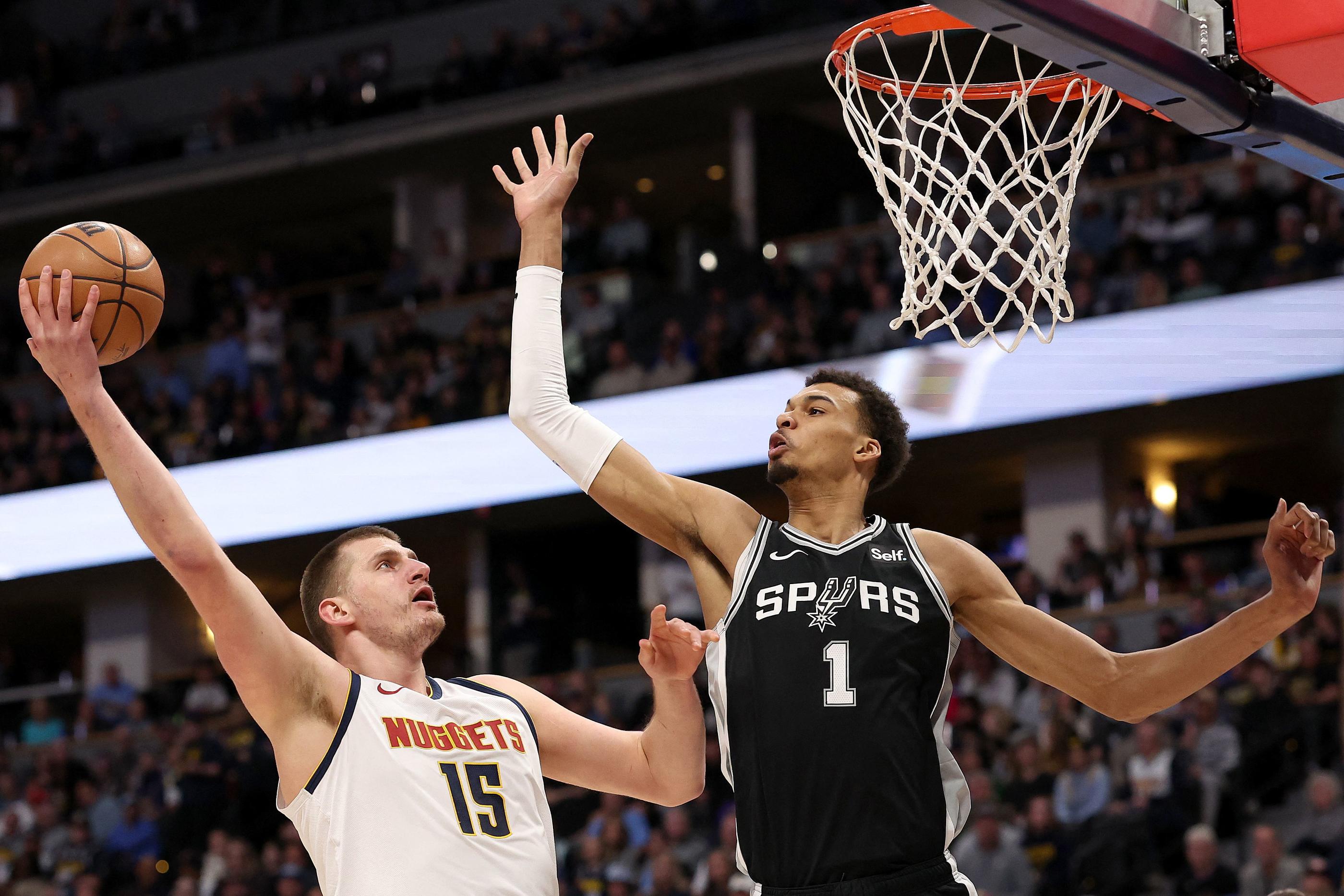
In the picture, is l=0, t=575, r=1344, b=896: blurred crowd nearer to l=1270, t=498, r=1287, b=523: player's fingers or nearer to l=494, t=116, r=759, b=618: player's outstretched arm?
l=1270, t=498, r=1287, b=523: player's fingers

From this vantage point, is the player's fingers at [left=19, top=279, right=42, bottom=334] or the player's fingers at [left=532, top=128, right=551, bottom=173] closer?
the player's fingers at [left=19, top=279, right=42, bottom=334]

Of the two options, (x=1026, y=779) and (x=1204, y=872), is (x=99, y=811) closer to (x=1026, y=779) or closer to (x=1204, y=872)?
(x=1026, y=779)

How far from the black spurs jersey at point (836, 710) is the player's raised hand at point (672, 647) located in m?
0.08

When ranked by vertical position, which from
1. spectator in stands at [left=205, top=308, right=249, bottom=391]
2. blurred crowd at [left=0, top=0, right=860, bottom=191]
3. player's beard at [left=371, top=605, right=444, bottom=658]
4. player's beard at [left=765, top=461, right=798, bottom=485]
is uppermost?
blurred crowd at [left=0, top=0, right=860, bottom=191]

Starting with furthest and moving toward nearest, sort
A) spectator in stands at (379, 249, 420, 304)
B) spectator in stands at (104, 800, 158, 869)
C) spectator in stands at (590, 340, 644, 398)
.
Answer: spectator in stands at (379, 249, 420, 304) → spectator in stands at (590, 340, 644, 398) → spectator in stands at (104, 800, 158, 869)

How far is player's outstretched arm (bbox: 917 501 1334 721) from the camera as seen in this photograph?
12.9ft

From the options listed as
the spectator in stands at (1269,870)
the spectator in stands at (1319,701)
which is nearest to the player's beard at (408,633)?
the spectator in stands at (1269,870)

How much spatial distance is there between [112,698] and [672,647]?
1636 centimetres

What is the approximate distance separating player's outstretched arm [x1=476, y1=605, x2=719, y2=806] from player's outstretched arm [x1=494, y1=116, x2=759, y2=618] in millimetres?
303

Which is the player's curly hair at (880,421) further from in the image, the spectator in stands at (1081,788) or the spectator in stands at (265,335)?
the spectator in stands at (265,335)

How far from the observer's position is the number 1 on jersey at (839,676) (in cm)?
A: 370

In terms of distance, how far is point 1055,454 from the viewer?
16.0 m

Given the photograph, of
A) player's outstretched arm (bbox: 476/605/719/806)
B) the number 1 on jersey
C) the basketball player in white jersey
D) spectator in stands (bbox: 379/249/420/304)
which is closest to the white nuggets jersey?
the basketball player in white jersey

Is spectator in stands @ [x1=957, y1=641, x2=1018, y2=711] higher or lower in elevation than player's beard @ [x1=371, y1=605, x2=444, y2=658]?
lower
